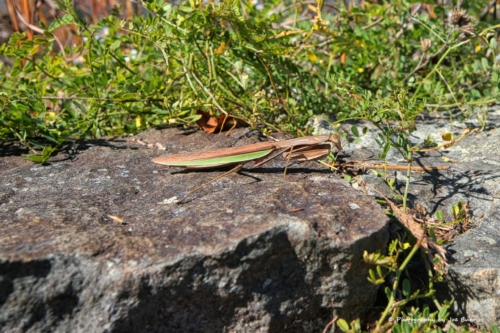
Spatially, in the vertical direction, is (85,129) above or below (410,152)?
below

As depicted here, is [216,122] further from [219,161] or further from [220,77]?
[219,161]

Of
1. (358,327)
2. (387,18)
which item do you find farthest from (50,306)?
(387,18)

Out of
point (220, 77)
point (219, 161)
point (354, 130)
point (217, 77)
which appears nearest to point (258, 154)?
point (219, 161)

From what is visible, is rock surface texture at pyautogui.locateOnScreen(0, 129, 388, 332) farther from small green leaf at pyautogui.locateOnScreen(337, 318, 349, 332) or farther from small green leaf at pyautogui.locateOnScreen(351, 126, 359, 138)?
small green leaf at pyautogui.locateOnScreen(351, 126, 359, 138)

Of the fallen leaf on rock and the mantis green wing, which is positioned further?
the fallen leaf on rock

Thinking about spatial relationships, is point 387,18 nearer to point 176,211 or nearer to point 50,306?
point 176,211

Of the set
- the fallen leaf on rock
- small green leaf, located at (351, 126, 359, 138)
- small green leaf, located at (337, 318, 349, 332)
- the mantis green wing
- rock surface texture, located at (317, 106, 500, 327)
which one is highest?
small green leaf, located at (351, 126, 359, 138)

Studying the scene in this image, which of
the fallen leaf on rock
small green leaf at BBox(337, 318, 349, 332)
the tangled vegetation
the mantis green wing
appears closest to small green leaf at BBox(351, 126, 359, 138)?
the tangled vegetation
